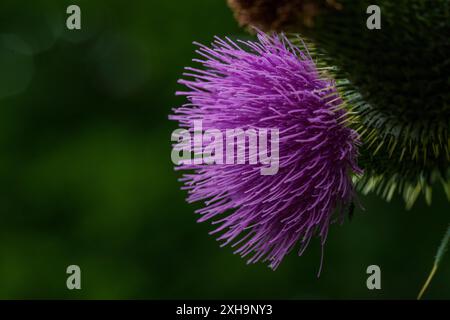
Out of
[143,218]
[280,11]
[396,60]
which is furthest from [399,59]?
[143,218]

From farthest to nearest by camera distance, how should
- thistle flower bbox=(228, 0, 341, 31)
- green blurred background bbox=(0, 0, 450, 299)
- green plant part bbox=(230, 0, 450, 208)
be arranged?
green blurred background bbox=(0, 0, 450, 299) → green plant part bbox=(230, 0, 450, 208) → thistle flower bbox=(228, 0, 341, 31)

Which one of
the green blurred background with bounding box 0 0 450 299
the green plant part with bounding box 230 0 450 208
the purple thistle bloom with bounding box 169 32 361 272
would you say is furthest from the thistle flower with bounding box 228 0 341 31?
the green blurred background with bounding box 0 0 450 299

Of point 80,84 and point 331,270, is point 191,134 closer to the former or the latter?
point 331,270

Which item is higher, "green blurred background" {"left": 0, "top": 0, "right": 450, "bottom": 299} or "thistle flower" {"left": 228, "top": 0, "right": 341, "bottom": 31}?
"thistle flower" {"left": 228, "top": 0, "right": 341, "bottom": 31}

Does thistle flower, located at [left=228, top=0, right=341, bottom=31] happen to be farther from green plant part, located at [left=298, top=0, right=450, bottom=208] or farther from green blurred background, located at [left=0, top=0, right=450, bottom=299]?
green blurred background, located at [left=0, top=0, right=450, bottom=299]

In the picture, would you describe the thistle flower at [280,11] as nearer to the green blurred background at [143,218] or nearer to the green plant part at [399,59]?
the green plant part at [399,59]

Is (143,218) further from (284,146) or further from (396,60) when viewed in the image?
(396,60)
